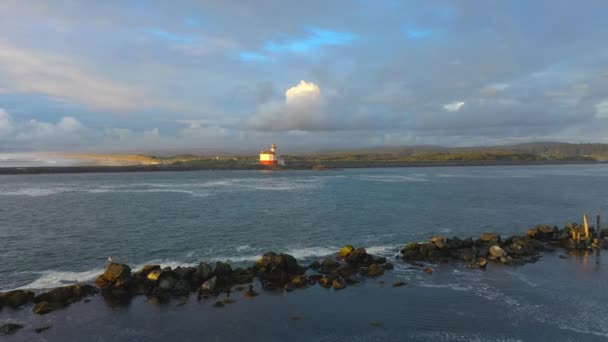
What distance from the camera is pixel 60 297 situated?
1282cm

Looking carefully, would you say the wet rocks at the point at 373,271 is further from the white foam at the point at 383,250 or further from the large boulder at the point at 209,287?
the large boulder at the point at 209,287

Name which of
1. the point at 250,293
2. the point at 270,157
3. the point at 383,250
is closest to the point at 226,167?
the point at 270,157

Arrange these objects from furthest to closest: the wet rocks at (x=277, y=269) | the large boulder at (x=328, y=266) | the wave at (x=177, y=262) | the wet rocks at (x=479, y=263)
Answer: the wet rocks at (x=479, y=263)
the large boulder at (x=328, y=266)
the wet rocks at (x=277, y=269)
the wave at (x=177, y=262)

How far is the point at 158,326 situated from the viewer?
1129 centimetres

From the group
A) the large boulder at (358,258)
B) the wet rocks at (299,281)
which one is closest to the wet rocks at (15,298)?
the wet rocks at (299,281)

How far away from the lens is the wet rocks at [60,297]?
12.2 metres

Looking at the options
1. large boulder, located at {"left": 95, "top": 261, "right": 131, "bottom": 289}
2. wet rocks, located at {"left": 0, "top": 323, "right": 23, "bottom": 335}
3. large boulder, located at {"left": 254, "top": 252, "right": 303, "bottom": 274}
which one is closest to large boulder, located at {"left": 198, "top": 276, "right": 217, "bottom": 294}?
large boulder, located at {"left": 254, "top": 252, "right": 303, "bottom": 274}

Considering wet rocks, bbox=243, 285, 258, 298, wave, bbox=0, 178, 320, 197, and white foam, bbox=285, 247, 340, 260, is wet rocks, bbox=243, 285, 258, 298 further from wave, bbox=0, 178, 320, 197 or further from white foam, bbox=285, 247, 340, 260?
wave, bbox=0, 178, 320, 197

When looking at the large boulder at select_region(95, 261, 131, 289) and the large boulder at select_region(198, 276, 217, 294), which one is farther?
the large boulder at select_region(95, 261, 131, 289)

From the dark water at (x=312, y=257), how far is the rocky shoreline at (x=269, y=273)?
0.66 m

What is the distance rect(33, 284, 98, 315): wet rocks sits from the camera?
1221 centimetres

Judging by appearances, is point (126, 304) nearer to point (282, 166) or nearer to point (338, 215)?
point (338, 215)

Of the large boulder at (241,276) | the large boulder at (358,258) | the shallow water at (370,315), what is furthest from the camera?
the large boulder at (358,258)

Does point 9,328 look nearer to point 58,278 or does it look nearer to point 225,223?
point 58,278
